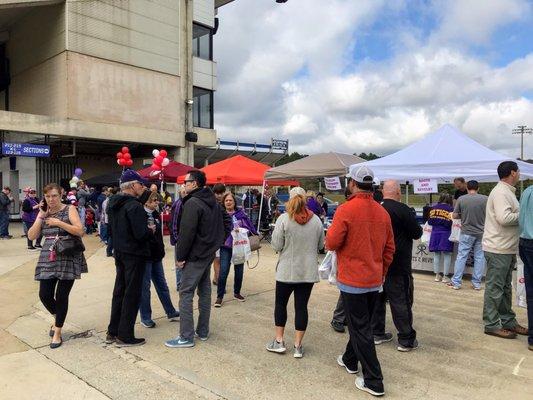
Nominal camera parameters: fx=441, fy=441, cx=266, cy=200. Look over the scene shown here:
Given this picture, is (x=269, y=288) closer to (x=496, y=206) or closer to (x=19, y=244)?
(x=496, y=206)

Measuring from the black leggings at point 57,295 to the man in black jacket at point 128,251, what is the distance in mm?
493

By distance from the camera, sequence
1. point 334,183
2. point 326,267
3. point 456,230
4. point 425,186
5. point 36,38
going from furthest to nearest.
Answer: point 36,38 → point 334,183 → point 425,186 → point 456,230 → point 326,267

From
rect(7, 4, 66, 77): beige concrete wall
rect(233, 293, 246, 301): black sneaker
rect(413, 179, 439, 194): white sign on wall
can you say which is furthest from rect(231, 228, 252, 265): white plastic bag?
rect(7, 4, 66, 77): beige concrete wall

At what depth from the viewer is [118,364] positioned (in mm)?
4145

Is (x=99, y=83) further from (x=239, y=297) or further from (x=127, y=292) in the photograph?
(x=127, y=292)

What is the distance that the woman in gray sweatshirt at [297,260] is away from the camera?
4.25m

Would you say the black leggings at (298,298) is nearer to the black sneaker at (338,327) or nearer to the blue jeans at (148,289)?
the black sneaker at (338,327)

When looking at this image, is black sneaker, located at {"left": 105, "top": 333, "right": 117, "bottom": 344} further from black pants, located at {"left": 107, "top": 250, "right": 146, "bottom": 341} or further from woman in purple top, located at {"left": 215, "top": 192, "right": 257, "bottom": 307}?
woman in purple top, located at {"left": 215, "top": 192, "right": 257, "bottom": 307}

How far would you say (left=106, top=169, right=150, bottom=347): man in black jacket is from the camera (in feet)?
14.6

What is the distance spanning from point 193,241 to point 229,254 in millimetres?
1805

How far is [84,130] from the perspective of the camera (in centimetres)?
1906

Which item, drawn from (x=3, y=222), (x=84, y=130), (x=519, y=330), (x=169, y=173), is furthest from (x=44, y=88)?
(x=519, y=330)

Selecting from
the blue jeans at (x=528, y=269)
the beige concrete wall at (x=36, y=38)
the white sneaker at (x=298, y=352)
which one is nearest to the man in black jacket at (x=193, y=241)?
the white sneaker at (x=298, y=352)

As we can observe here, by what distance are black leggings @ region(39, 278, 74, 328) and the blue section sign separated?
15.0 m
